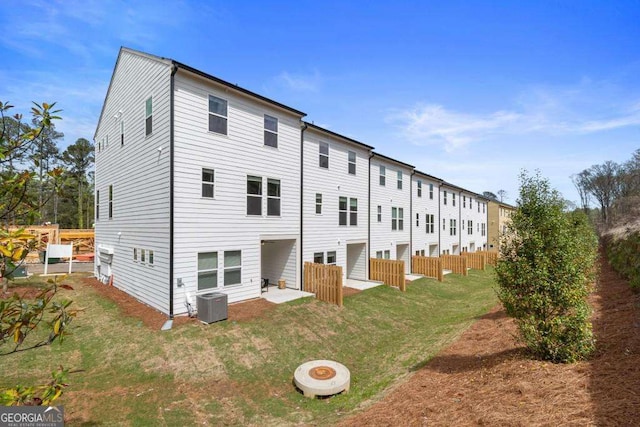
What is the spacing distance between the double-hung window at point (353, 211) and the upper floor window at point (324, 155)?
317 cm

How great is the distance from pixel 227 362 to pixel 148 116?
413 inches

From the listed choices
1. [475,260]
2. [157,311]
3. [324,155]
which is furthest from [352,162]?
[475,260]

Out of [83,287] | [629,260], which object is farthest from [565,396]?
[83,287]

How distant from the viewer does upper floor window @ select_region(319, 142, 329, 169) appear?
18703 mm

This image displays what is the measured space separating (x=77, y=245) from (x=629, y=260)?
43778mm

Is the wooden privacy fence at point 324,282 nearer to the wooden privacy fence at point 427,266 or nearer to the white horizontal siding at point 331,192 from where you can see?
the white horizontal siding at point 331,192

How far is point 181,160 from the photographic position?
12.1 metres

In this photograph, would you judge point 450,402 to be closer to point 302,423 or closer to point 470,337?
point 302,423

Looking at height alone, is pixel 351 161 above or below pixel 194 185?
above

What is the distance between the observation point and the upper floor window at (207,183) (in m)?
12.9

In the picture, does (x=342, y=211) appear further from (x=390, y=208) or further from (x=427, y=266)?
(x=427, y=266)

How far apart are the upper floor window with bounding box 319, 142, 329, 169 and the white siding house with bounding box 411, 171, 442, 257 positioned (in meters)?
12.0

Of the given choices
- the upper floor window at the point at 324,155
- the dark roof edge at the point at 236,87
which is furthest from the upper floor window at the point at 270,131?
the upper floor window at the point at 324,155

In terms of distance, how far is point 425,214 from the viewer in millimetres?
30047
